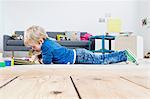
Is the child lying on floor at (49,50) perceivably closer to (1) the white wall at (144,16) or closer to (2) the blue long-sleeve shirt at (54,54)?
(2) the blue long-sleeve shirt at (54,54)

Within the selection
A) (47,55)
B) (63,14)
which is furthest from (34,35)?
(63,14)

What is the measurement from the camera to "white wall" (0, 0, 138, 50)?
847cm

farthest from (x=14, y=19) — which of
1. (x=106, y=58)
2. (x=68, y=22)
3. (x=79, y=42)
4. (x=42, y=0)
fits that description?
(x=106, y=58)

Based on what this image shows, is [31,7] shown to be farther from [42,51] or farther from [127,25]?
[42,51]

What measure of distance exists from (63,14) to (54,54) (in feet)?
18.5

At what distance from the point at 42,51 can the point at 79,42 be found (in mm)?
4210

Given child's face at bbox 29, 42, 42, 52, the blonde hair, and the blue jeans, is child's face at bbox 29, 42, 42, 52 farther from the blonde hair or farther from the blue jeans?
the blue jeans

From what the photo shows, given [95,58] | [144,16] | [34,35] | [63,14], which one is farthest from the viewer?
[63,14]

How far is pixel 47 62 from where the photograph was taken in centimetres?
298

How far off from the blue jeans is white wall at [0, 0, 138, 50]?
5.17 m

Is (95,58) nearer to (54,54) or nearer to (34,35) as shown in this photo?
(54,54)

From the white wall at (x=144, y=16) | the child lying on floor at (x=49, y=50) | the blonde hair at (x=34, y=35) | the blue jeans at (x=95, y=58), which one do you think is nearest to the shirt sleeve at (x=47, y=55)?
the child lying on floor at (x=49, y=50)

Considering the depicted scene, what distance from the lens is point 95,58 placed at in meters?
3.26

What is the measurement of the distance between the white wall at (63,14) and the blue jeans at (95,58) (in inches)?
204
